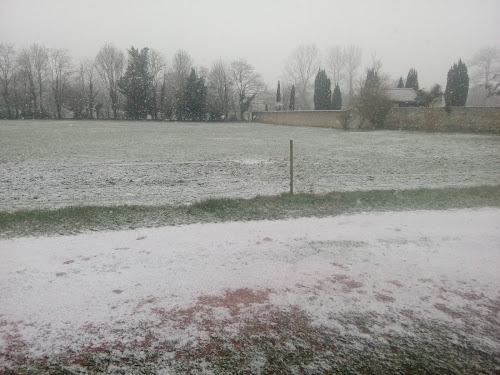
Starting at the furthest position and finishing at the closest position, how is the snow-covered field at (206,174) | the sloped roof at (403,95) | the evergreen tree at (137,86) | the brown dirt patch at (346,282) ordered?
the evergreen tree at (137,86) < the sloped roof at (403,95) < the snow-covered field at (206,174) < the brown dirt patch at (346,282)

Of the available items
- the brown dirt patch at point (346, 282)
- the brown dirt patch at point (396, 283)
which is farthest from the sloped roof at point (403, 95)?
the brown dirt patch at point (346, 282)

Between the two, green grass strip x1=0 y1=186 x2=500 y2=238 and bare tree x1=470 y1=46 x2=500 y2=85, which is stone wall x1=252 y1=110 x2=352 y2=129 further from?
green grass strip x1=0 y1=186 x2=500 y2=238

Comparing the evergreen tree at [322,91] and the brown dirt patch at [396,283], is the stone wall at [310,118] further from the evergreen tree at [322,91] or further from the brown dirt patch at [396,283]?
the brown dirt patch at [396,283]

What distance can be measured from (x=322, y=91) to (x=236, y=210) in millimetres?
53157

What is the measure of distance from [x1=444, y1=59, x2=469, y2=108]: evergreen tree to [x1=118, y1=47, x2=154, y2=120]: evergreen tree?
44240 millimetres

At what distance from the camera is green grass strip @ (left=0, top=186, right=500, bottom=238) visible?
17.6 ft

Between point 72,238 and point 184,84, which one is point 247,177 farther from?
point 184,84

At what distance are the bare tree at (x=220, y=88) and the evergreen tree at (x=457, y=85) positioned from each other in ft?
112

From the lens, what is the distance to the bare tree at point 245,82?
205 feet

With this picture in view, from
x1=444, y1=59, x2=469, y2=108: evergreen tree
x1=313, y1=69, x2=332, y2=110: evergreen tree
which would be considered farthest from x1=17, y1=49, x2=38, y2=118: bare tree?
x1=444, y1=59, x2=469, y2=108: evergreen tree

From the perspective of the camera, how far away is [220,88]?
203ft

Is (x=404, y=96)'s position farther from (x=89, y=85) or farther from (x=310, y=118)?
(x=89, y=85)

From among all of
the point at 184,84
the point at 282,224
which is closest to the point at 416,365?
the point at 282,224

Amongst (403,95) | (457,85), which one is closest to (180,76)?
(403,95)
